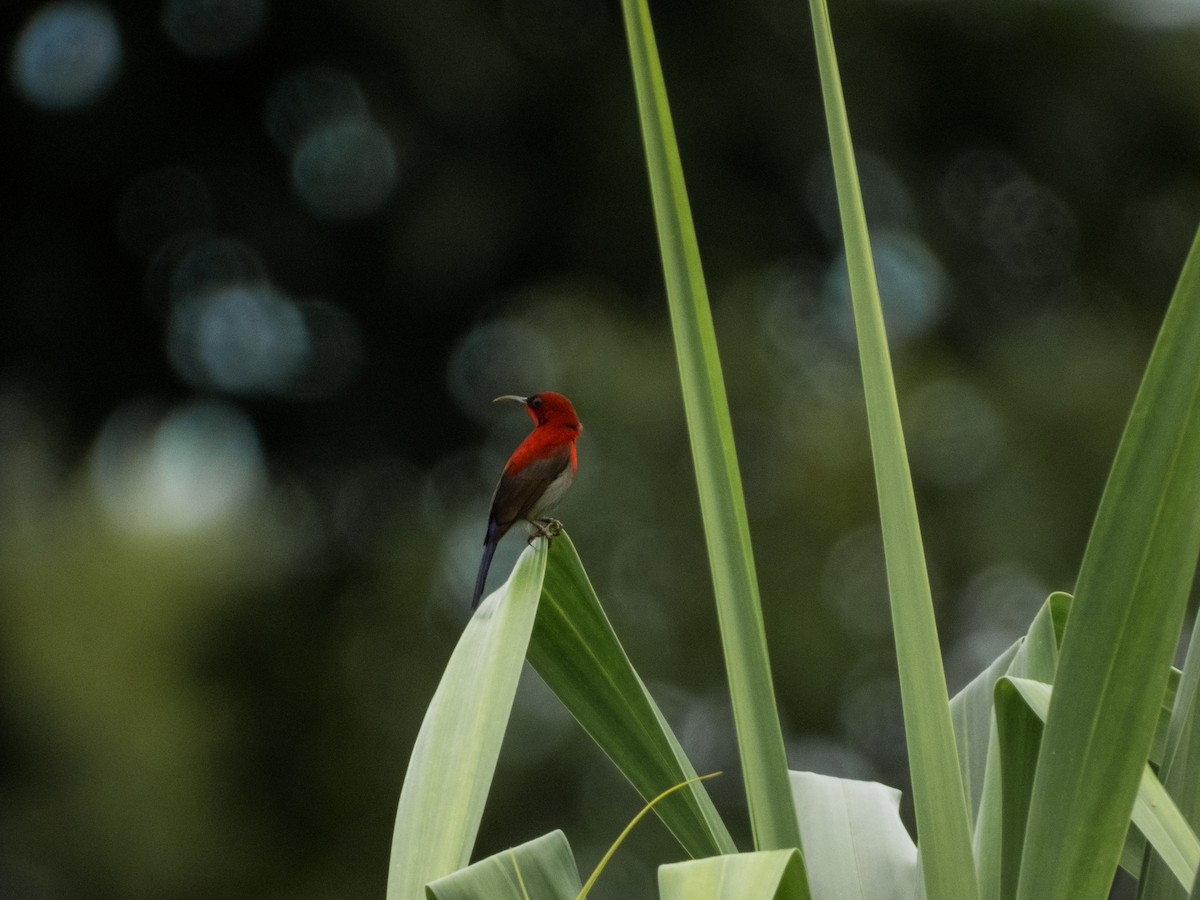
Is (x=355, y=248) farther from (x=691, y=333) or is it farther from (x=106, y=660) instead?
(x=691, y=333)

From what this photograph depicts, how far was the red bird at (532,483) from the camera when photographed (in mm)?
1742

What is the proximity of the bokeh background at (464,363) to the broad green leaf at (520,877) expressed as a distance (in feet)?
14.6

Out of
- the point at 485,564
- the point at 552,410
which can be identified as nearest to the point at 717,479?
the point at 485,564

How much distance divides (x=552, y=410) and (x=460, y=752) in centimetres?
148

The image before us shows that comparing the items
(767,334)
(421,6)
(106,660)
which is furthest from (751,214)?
(106,660)

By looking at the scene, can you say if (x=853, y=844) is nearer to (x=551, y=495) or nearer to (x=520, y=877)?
(x=520, y=877)

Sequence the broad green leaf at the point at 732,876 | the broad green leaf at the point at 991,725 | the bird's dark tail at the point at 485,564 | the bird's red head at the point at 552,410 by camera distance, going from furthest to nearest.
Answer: the bird's red head at the point at 552,410
the bird's dark tail at the point at 485,564
the broad green leaf at the point at 991,725
the broad green leaf at the point at 732,876

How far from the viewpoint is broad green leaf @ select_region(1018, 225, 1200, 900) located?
1.47ft

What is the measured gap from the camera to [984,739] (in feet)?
2.65

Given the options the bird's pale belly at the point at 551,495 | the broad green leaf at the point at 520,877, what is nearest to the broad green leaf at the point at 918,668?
the broad green leaf at the point at 520,877

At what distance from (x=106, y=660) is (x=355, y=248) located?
3888 millimetres

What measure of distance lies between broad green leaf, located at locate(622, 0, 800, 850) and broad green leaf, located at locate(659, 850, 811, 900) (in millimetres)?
80

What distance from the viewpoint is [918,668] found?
1.68 ft

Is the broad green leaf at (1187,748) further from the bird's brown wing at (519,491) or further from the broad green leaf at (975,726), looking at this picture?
the bird's brown wing at (519,491)
